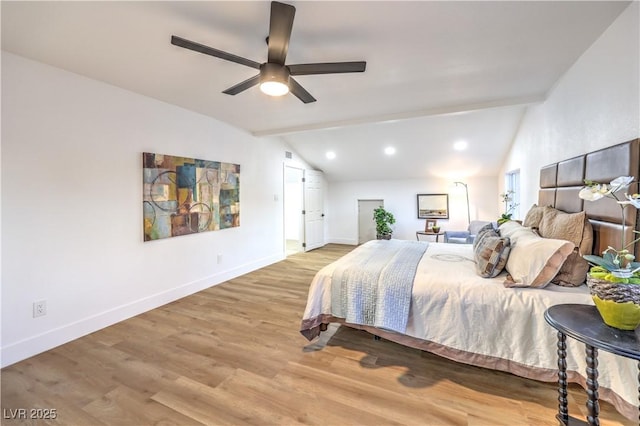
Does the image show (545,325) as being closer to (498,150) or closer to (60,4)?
(60,4)

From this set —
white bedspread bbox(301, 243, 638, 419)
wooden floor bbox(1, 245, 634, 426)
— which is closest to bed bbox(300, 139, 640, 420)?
white bedspread bbox(301, 243, 638, 419)

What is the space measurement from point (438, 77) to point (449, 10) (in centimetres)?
107

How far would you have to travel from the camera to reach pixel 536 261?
6.17ft

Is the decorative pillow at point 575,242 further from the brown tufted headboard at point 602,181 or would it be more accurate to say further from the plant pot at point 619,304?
the plant pot at point 619,304

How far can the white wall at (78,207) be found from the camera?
7.40 ft

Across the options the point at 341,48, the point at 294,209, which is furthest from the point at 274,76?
the point at 294,209

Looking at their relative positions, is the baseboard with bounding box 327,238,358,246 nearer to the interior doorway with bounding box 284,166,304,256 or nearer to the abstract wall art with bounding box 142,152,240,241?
the interior doorway with bounding box 284,166,304,256

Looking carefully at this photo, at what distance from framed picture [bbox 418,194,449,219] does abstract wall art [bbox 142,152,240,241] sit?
4417 mm

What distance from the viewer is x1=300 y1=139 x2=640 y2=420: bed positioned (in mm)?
1732

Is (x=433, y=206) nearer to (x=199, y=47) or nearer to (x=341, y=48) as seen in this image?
(x=341, y=48)

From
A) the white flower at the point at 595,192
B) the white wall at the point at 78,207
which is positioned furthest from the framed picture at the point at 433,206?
the white flower at the point at 595,192

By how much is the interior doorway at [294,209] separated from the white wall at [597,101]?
4503 mm

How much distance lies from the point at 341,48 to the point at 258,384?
262 centimetres

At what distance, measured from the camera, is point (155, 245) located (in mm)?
3346
